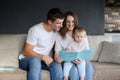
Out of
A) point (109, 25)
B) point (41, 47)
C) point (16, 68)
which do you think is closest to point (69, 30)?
point (41, 47)

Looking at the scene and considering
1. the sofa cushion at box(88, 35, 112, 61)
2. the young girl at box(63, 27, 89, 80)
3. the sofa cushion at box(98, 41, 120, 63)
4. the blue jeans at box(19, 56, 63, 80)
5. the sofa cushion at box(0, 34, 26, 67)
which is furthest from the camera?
the sofa cushion at box(88, 35, 112, 61)

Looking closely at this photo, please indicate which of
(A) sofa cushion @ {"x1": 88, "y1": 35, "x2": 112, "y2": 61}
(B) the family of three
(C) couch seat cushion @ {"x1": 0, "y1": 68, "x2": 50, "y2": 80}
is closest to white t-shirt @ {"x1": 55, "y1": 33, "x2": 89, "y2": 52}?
(B) the family of three

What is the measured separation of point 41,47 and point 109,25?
3.61 m

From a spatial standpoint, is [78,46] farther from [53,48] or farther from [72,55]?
[53,48]

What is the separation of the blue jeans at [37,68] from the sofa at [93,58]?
0.23 ft

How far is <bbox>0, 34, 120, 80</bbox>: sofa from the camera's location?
3150 millimetres

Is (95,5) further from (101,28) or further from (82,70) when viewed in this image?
(82,70)

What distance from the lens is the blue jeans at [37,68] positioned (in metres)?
2.94

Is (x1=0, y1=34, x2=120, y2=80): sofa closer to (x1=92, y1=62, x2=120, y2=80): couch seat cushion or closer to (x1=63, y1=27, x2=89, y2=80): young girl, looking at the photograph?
(x1=92, y1=62, x2=120, y2=80): couch seat cushion

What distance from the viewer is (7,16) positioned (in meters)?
5.26

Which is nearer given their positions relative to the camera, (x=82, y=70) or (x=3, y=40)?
(x=82, y=70)

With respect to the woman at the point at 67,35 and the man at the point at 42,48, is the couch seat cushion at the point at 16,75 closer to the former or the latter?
the man at the point at 42,48

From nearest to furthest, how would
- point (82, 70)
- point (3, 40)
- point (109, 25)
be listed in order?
1. point (82, 70)
2. point (3, 40)
3. point (109, 25)

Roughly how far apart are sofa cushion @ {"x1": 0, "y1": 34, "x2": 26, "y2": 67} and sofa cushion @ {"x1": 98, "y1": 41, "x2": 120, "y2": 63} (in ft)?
3.51
